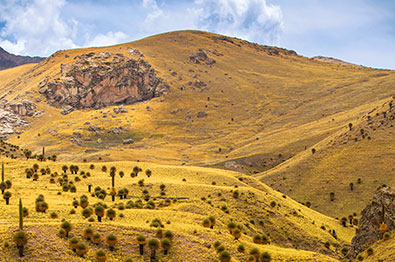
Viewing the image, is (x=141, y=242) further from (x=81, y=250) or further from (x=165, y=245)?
(x=81, y=250)

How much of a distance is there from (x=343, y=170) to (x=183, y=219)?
6085cm

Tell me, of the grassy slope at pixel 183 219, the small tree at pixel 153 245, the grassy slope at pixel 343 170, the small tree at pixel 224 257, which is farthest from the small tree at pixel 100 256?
the grassy slope at pixel 343 170

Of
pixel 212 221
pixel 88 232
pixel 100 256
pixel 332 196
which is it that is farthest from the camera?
pixel 332 196

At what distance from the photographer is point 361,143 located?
106m

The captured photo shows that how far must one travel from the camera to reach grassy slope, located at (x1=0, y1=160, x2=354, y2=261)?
40250 mm

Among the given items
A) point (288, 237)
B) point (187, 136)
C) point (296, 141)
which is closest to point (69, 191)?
point (288, 237)

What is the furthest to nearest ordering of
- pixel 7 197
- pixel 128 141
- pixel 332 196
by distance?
1. pixel 128 141
2. pixel 332 196
3. pixel 7 197

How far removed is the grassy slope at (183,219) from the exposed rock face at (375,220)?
633 cm

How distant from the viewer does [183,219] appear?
172ft

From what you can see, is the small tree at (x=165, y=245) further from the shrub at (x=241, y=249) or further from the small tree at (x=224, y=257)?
the shrub at (x=241, y=249)

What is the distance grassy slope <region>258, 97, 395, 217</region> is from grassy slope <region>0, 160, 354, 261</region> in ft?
47.2

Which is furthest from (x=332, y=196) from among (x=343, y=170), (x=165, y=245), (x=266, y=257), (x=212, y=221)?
(x=165, y=245)

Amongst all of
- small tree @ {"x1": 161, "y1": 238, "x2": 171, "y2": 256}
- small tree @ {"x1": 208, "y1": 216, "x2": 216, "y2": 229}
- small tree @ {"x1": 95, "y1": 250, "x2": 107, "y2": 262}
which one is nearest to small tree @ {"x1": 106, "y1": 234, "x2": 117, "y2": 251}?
small tree @ {"x1": 95, "y1": 250, "x2": 107, "y2": 262}

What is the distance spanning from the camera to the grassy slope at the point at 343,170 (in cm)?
8931
